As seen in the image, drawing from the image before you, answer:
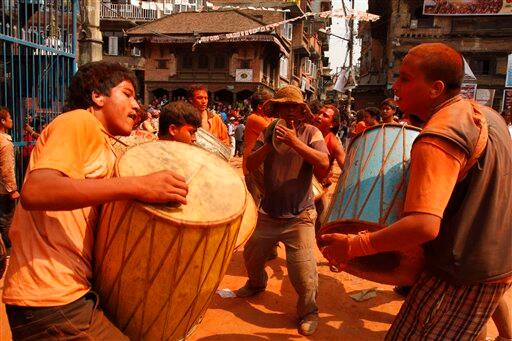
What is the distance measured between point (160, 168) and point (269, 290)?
333cm

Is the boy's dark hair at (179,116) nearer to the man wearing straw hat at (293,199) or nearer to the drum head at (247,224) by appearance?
the man wearing straw hat at (293,199)

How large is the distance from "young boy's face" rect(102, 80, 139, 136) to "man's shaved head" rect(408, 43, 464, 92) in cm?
129

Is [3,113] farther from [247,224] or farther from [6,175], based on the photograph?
[247,224]

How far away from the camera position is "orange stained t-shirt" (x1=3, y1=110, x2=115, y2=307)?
5.19 ft

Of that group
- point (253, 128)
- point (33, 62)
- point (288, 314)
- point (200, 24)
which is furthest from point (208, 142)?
point (200, 24)

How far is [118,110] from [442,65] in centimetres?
141

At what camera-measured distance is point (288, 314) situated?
167 inches

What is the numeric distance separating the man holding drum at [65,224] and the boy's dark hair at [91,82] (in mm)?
170

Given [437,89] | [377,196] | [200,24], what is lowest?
[377,196]

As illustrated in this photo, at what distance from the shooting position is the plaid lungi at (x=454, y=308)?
1.91m

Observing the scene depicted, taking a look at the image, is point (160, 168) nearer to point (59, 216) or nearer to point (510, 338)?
point (59, 216)

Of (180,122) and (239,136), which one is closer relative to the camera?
(180,122)

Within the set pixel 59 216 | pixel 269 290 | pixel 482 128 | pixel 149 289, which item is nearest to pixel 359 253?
pixel 482 128

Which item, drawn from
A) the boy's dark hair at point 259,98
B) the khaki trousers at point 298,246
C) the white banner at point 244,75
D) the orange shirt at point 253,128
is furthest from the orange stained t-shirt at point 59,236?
the white banner at point 244,75
